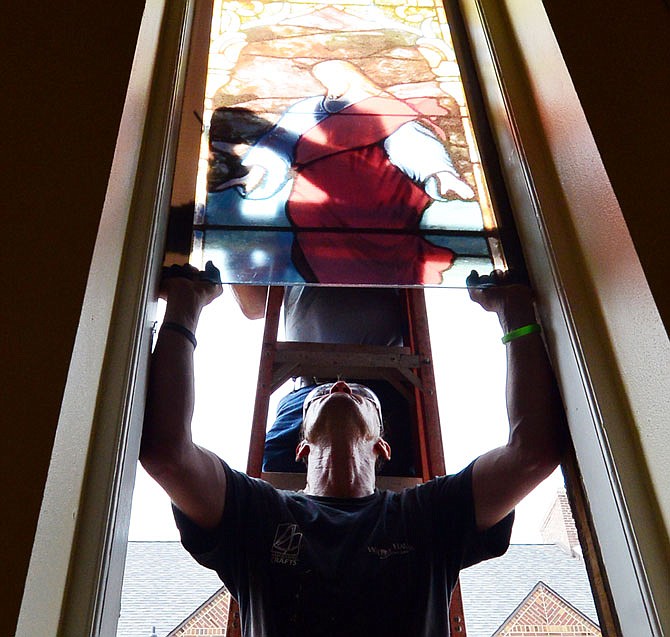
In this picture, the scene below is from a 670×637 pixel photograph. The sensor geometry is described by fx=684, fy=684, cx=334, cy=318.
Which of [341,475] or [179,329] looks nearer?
[179,329]

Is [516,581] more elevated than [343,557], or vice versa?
[516,581]

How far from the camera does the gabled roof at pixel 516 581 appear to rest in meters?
6.33

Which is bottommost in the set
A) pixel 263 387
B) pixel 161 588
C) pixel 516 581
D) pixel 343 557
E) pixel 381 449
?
pixel 343 557

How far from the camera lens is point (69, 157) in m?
1.02

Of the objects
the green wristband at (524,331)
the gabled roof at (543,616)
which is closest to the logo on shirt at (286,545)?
the green wristband at (524,331)

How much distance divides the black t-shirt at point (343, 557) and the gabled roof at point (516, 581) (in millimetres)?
4873

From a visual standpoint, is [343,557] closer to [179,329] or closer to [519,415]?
[519,415]

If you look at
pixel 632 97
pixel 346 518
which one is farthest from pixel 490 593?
pixel 632 97

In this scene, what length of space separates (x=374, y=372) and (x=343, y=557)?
3.04 feet

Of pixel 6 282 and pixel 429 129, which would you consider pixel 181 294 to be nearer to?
pixel 6 282

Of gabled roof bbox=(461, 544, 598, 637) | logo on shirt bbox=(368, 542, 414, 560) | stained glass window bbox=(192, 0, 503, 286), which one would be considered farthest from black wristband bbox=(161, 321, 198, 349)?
gabled roof bbox=(461, 544, 598, 637)

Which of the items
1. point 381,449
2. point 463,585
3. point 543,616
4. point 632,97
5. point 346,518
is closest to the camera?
point 632,97

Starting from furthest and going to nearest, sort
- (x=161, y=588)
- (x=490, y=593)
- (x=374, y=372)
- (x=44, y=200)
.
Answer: (x=490, y=593)
(x=161, y=588)
(x=374, y=372)
(x=44, y=200)

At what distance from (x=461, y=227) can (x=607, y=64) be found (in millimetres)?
437
